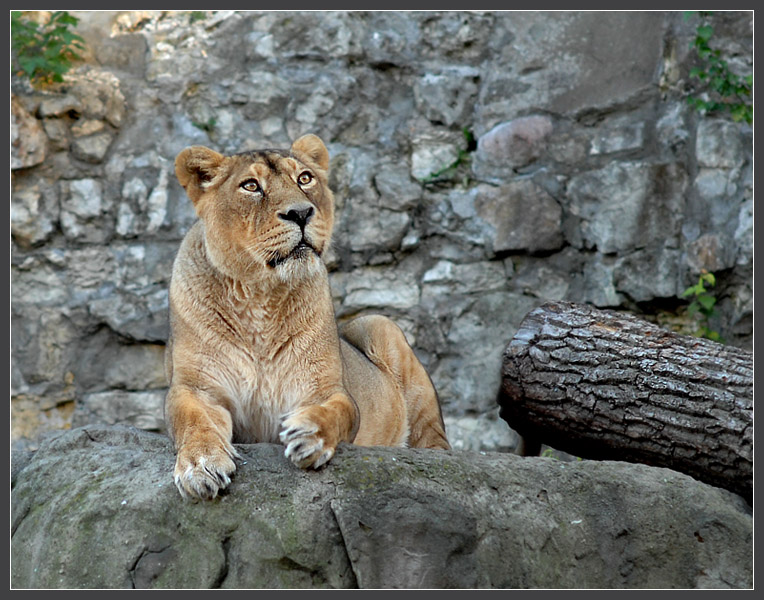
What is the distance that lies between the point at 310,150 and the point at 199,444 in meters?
1.96

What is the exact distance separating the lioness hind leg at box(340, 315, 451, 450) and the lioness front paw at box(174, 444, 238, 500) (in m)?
1.99

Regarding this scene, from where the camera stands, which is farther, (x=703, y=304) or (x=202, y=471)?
(x=703, y=304)

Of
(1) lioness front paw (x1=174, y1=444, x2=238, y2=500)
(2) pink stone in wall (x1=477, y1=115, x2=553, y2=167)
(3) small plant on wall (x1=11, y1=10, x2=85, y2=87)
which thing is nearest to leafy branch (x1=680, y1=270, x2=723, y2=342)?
(2) pink stone in wall (x1=477, y1=115, x2=553, y2=167)

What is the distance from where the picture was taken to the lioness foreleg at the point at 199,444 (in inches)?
150

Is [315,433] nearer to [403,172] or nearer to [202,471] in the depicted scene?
[202,471]

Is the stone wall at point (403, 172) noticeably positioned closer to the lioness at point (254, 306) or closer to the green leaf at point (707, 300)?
the green leaf at point (707, 300)

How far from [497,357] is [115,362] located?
2.90 m

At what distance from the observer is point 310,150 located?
17.1 ft

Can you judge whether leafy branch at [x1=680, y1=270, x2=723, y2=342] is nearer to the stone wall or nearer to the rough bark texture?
the stone wall

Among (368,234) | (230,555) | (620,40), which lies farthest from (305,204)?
(620,40)

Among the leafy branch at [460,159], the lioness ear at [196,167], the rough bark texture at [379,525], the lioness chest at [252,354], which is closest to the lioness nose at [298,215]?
the lioness chest at [252,354]

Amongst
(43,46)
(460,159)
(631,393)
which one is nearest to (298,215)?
(631,393)

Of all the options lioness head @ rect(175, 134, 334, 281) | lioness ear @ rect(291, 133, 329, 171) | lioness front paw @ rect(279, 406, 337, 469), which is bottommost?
lioness front paw @ rect(279, 406, 337, 469)

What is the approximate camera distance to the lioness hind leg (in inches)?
229
